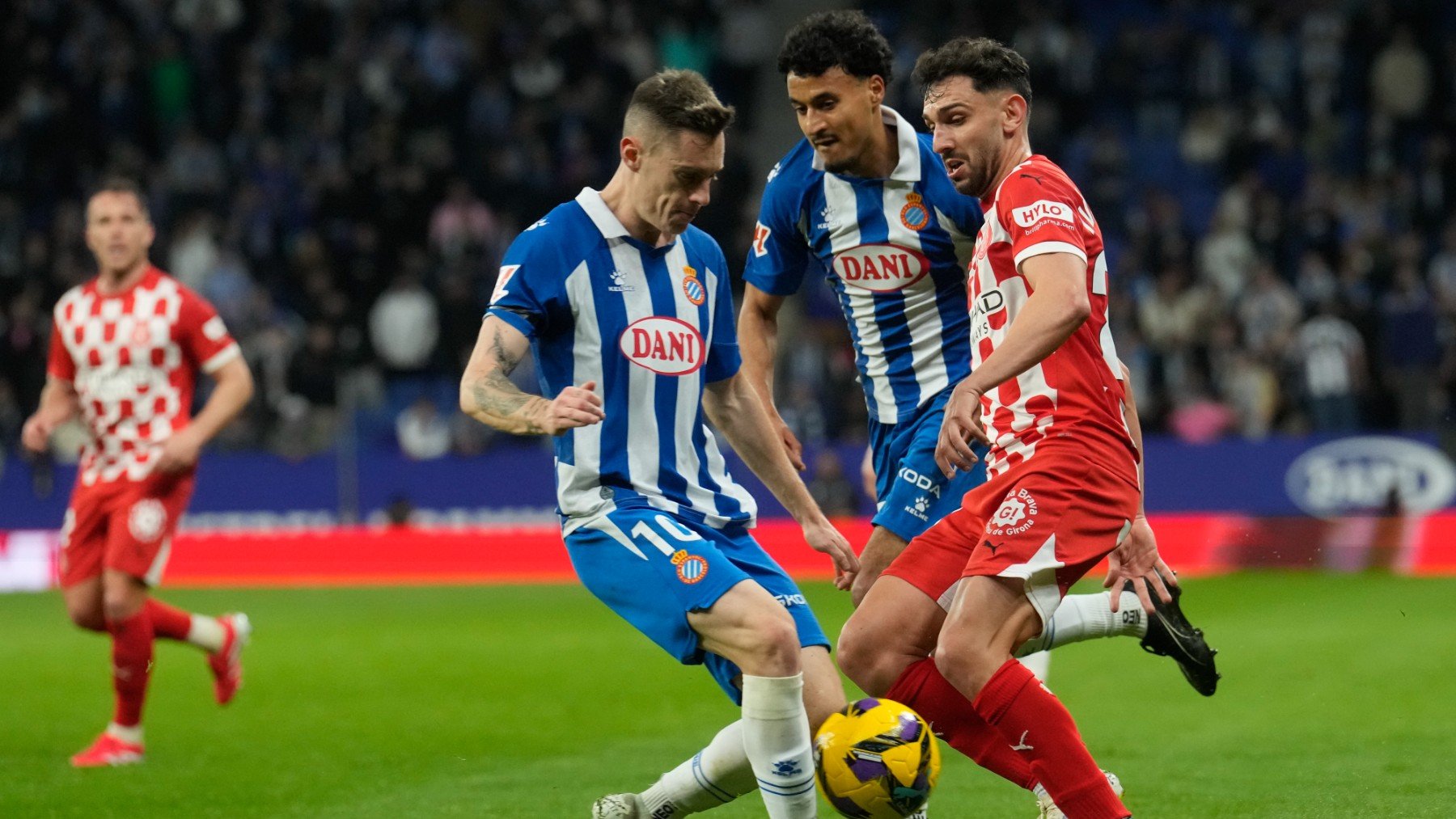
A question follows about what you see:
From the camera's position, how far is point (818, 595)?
13875mm

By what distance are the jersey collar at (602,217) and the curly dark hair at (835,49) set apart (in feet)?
3.12

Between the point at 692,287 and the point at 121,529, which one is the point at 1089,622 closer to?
the point at 692,287

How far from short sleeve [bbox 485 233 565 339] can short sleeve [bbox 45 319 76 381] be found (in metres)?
3.79

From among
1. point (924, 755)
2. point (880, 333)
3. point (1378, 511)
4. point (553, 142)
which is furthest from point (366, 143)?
point (924, 755)

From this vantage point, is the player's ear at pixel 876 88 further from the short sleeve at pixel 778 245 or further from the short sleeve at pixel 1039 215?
the short sleeve at pixel 1039 215

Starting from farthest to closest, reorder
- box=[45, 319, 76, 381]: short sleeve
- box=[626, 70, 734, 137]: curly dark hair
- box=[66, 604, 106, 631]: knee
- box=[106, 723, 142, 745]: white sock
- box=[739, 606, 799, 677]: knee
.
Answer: box=[45, 319, 76, 381]: short sleeve, box=[66, 604, 106, 631]: knee, box=[106, 723, 142, 745]: white sock, box=[626, 70, 734, 137]: curly dark hair, box=[739, 606, 799, 677]: knee

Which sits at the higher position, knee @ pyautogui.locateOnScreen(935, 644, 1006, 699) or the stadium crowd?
the stadium crowd

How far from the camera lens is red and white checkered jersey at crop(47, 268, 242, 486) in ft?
26.4

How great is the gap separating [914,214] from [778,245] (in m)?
0.57

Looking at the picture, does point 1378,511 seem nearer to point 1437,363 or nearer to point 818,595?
point 1437,363

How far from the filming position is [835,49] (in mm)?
5941

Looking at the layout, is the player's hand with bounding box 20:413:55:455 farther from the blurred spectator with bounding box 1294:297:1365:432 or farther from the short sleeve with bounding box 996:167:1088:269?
the blurred spectator with bounding box 1294:297:1365:432

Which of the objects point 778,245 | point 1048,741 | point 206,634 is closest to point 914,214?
point 778,245

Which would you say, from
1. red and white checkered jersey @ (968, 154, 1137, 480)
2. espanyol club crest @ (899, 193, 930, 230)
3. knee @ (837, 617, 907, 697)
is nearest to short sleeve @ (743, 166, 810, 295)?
espanyol club crest @ (899, 193, 930, 230)
